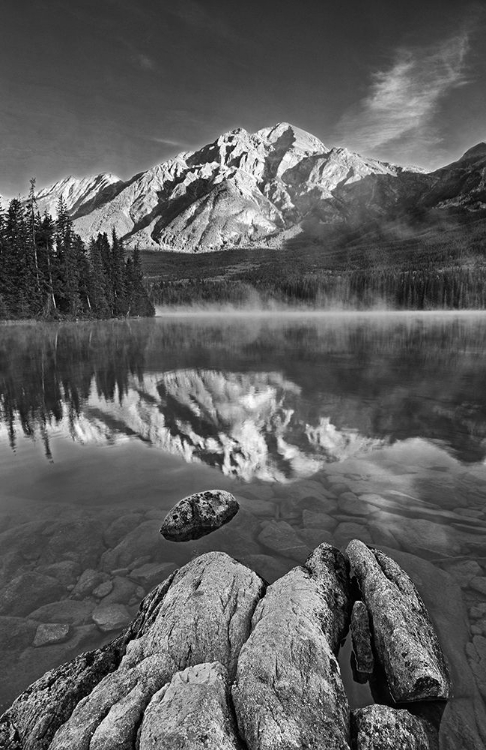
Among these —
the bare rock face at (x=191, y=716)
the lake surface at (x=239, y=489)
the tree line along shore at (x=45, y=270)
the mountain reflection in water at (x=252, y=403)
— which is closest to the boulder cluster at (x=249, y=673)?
the bare rock face at (x=191, y=716)

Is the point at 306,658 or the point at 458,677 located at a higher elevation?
the point at 306,658

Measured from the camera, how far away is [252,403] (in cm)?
2258

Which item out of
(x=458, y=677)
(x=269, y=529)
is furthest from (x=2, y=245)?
(x=458, y=677)

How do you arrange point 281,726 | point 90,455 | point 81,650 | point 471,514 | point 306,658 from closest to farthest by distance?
1. point 281,726
2. point 306,658
3. point 81,650
4. point 471,514
5. point 90,455

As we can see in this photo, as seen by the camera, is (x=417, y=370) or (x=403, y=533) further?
(x=417, y=370)

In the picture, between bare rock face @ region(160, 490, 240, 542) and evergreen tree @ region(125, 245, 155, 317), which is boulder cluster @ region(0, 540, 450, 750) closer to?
bare rock face @ region(160, 490, 240, 542)

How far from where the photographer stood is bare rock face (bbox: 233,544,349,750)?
4180 millimetres

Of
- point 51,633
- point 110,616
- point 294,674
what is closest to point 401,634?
point 294,674

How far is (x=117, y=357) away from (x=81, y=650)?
36878mm

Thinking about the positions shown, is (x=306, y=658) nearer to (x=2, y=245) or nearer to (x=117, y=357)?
(x=117, y=357)

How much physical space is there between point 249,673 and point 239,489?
731cm

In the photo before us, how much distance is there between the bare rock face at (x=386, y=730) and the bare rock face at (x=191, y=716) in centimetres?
148

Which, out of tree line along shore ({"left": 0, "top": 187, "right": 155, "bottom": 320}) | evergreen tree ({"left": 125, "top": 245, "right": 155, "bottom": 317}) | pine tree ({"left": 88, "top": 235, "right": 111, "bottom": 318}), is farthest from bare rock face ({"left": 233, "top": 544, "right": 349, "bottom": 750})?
evergreen tree ({"left": 125, "top": 245, "right": 155, "bottom": 317})

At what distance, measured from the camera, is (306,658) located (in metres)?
5.05
